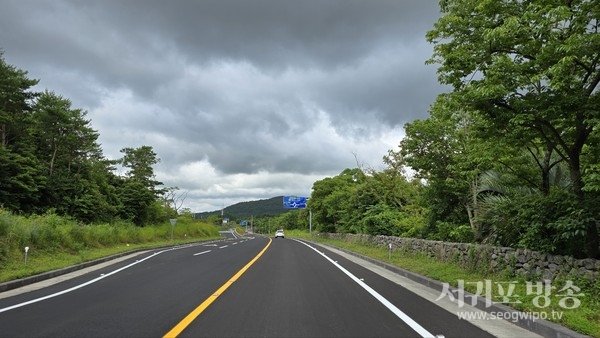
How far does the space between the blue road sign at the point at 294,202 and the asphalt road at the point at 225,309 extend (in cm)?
5824

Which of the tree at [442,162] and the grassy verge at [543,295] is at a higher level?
the tree at [442,162]

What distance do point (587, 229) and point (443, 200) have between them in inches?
493

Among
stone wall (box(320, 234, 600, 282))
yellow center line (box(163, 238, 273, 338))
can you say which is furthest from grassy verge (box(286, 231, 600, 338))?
yellow center line (box(163, 238, 273, 338))

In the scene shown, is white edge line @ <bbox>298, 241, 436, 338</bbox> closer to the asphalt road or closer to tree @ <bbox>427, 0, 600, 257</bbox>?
the asphalt road

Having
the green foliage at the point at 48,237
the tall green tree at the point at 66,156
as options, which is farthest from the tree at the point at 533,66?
the tall green tree at the point at 66,156

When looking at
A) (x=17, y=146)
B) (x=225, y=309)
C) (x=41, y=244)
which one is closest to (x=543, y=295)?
(x=225, y=309)

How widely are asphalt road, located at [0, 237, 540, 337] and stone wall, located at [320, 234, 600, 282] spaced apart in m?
2.61

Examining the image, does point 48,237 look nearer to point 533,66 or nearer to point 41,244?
point 41,244

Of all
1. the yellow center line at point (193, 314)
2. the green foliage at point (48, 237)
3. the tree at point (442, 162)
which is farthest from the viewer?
the tree at point (442, 162)

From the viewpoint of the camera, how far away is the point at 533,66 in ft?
31.0

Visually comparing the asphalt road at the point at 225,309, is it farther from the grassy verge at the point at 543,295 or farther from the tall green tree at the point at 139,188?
the tall green tree at the point at 139,188

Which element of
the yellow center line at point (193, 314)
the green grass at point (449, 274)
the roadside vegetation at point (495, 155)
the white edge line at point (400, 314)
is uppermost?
the roadside vegetation at point (495, 155)

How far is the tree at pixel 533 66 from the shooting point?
860cm

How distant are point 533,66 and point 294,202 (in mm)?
62452
